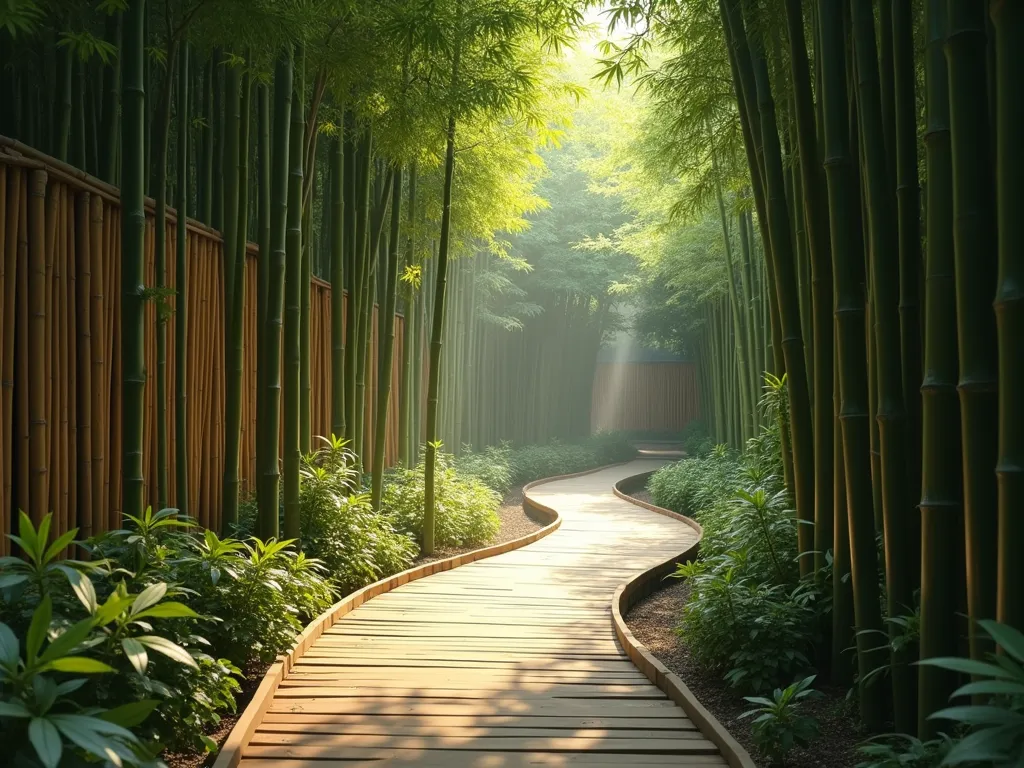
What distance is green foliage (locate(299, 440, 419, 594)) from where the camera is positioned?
14.5 feet

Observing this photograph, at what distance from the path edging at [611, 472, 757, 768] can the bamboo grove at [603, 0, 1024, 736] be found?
393 mm

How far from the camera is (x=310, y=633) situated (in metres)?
3.51

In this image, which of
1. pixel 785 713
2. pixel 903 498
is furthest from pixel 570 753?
pixel 903 498

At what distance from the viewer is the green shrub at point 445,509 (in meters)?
6.10

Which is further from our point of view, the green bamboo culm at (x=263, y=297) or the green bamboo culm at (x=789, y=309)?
the green bamboo culm at (x=263, y=297)

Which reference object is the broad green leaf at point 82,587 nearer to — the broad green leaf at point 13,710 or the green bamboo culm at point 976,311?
the broad green leaf at point 13,710

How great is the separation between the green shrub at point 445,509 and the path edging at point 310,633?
299mm

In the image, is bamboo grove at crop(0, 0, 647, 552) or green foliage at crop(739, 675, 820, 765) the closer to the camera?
green foliage at crop(739, 675, 820, 765)

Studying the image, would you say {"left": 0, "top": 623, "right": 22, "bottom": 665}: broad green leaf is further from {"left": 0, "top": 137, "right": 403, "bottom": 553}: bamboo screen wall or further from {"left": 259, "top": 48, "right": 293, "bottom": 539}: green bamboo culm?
{"left": 259, "top": 48, "right": 293, "bottom": 539}: green bamboo culm

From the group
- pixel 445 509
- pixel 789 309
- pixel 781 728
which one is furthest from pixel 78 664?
pixel 445 509

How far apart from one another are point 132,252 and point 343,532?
2003mm

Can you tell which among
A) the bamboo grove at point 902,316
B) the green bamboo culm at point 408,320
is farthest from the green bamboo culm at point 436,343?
the bamboo grove at point 902,316

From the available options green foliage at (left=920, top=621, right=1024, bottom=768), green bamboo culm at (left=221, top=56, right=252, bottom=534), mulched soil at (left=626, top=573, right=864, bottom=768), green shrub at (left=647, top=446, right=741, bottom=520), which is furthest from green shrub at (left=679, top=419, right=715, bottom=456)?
green foliage at (left=920, top=621, right=1024, bottom=768)

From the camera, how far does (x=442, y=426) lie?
1083cm
